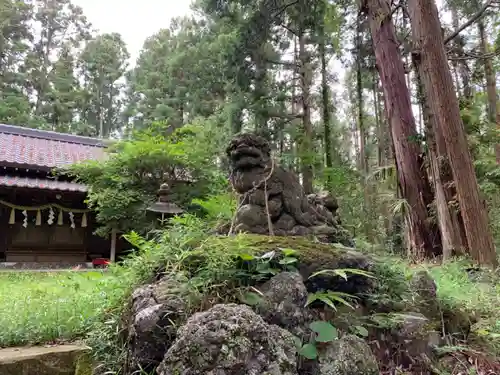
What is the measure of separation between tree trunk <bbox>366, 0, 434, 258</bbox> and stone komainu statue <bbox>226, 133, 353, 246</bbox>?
5.17 metres

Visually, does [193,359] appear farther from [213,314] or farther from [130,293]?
[130,293]

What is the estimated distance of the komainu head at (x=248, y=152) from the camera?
3.54m

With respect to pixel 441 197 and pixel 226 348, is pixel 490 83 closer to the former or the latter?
pixel 441 197

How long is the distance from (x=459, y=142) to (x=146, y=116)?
1896cm

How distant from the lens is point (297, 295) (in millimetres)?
2119

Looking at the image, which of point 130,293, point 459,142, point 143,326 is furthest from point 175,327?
point 459,142

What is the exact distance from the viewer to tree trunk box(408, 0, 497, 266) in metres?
5.93

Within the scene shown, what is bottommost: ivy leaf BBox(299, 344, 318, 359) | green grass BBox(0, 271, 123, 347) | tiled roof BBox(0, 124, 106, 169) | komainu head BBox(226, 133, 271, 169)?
ivy leaf BBox(299, 344, 318, 359)

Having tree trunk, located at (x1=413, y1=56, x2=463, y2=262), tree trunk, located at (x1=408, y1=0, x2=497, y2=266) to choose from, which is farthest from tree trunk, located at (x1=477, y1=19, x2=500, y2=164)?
tree trunk, located at (x1=408, y1=0, x2=497, y2=266)

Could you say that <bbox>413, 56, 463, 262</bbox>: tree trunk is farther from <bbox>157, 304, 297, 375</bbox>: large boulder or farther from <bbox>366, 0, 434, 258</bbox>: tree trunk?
<bbox>157, 304, 297, 375</bbox>: large boulder

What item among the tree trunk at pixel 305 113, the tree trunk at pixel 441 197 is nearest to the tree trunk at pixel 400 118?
the tree trunk at pixel 441 197

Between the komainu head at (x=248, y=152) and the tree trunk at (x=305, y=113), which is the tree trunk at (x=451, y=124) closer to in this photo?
the komainu head at (x=248, y=152)

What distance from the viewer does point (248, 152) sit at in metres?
3.54

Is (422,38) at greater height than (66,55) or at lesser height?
lesser
